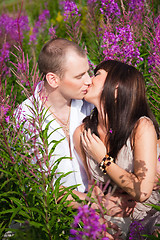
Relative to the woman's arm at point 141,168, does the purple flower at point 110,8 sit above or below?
above

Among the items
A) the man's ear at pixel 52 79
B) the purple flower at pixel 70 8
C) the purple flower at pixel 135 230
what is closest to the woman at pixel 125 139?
the purple flower at pixel 135 230

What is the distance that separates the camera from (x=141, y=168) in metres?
2.26

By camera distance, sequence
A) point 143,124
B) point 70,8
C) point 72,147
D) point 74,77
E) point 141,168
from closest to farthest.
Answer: point 141,168 < point 143,124 < point 74,77 < point 72,147 < point 70,8

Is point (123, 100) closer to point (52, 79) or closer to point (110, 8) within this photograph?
point (52, 79)

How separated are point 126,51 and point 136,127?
1.10 meters

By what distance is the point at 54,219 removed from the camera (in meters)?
1.96

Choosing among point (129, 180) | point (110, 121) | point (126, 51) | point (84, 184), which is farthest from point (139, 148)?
point (126, 51)

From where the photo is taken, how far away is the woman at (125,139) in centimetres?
226

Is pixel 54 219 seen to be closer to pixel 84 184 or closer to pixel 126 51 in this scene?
pixel 84 184

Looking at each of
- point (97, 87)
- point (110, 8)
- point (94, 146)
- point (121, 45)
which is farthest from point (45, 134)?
point (110, 8)

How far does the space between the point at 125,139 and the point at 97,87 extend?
53 cm

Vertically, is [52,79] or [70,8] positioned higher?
[70,8]

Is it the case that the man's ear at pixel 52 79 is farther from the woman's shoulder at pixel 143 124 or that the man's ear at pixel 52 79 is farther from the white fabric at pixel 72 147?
the woman's shoulder at pixel 143 124

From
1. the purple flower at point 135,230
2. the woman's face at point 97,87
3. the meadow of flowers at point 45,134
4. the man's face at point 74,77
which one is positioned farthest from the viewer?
the man's face at point 74,77
